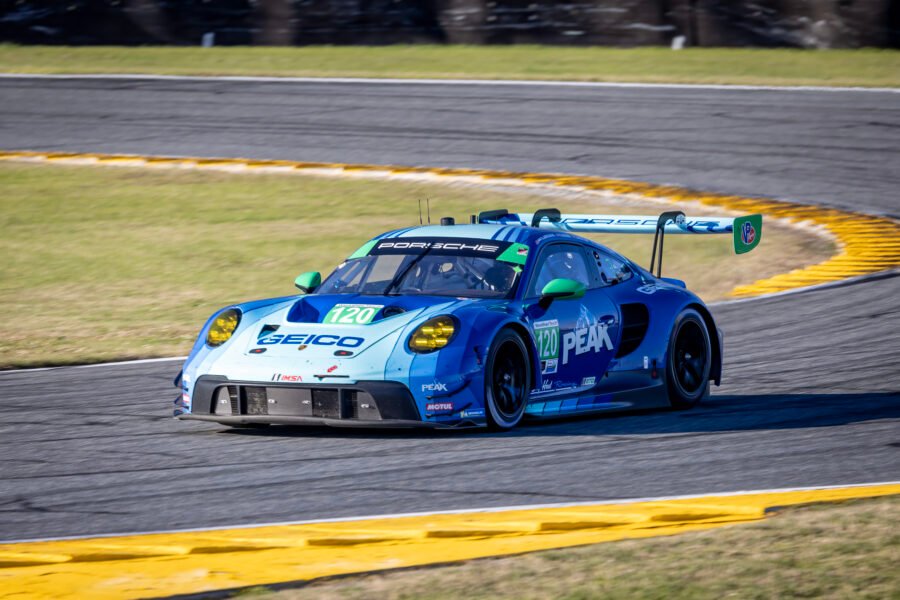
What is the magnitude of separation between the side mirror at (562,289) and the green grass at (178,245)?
15.4 ft

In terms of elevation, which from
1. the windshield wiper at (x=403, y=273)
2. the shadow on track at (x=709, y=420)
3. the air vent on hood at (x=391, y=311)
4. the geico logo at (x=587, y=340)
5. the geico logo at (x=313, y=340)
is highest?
the windshield wiper at (x=403, y=273)

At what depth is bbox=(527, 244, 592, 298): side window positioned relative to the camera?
8789 mm

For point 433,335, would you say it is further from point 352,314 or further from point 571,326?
point 571,326

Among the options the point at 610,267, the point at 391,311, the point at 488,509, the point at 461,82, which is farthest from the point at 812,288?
the point at 461,82

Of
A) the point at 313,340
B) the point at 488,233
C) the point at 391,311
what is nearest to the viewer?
the point at 313,340

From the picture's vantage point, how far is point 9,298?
48.4 ft

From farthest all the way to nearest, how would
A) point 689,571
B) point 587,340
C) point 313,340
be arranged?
point 587,340, point 313,340, point 689,571

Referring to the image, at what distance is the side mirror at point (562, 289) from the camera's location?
27.5ft

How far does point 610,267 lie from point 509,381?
64.6 inches

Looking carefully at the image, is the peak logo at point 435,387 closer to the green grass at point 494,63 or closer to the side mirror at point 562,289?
the side mirror at point 562,289

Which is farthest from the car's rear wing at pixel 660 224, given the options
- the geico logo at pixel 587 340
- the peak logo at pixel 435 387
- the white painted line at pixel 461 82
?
the white painted line at pixel 461 82

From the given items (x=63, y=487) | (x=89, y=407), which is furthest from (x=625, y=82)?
(x=63, y=487)

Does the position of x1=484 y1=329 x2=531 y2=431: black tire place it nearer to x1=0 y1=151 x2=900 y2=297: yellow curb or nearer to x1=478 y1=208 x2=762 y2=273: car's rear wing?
x1=478 y1=208 x2=762 y2=273: car's rear wing

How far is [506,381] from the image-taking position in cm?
820
